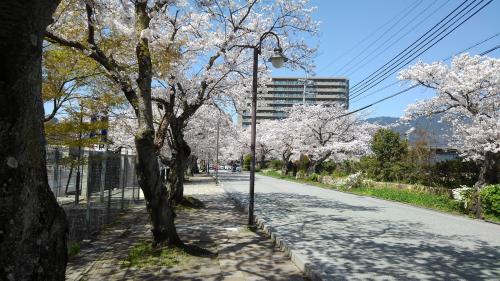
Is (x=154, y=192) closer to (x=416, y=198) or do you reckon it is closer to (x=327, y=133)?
(x=416, y=198)

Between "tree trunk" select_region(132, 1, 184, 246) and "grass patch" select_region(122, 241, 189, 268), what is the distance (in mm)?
240

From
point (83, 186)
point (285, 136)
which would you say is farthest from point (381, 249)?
point (285, 136)

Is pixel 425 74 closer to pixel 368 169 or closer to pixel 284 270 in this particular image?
pixel 368 169

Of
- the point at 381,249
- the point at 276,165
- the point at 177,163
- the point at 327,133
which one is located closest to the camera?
the point at 381,249

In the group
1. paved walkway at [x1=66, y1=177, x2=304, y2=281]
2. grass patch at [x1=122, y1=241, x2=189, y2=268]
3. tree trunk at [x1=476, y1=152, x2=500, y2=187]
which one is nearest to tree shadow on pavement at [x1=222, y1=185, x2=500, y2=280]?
paved walkway at [x1=66, y1=177, x2=304, y2=281]

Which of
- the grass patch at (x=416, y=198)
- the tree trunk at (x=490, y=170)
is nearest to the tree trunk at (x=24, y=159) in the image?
the grass patch at (x=416, y=198)

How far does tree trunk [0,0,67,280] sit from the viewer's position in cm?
327

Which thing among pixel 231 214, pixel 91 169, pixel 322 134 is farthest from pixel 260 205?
pixel 322 134

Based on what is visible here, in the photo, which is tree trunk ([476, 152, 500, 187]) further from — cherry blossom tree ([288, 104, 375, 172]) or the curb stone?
cherry blossom tree ([288, 104, 375, 172])

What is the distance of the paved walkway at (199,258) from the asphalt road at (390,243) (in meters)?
0.76

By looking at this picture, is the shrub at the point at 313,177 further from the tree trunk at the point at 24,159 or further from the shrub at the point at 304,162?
the tree trunk at the point at 24,159

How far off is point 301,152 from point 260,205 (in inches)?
1127

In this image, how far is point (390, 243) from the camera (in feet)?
33.9

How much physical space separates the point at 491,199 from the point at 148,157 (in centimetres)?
1354
